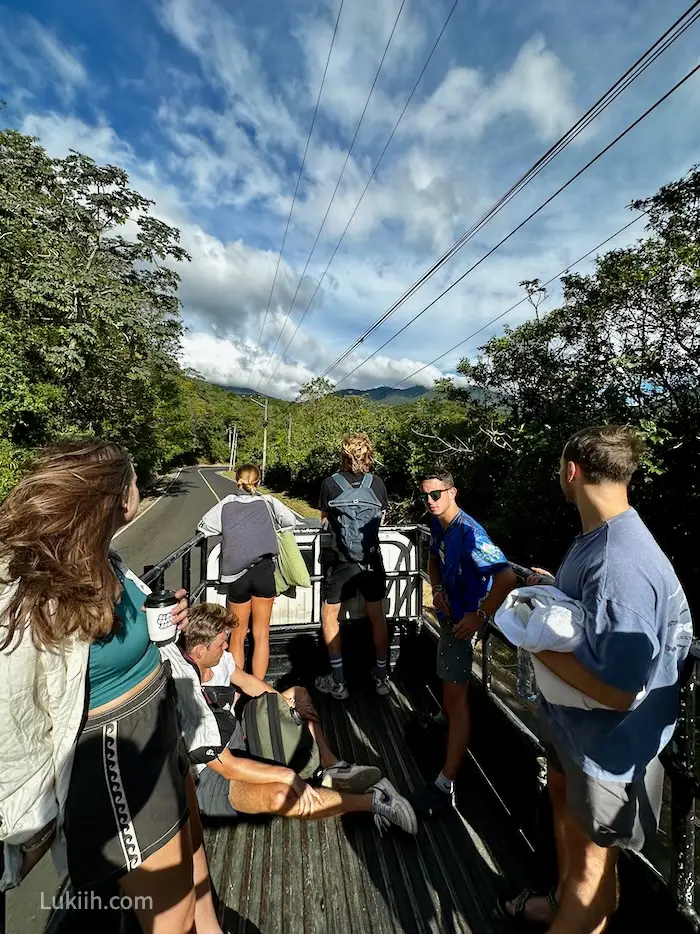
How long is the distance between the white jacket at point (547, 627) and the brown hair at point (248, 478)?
2002mm

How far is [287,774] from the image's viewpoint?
195 cm

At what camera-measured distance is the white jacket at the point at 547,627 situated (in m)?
1.10

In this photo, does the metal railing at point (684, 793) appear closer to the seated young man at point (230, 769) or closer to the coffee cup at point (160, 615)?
the seated young man at point (230, 769)

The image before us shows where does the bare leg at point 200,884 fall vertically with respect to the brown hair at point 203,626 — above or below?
below

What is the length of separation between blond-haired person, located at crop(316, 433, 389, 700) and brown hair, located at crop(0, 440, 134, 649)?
1.76 m

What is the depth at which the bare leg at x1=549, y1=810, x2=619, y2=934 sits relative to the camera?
128 cm

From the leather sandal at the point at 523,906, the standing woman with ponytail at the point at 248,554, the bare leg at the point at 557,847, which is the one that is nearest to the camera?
the bare leg at the point at 557,847

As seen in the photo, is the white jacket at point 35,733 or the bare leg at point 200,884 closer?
the white jacket at point 35,733

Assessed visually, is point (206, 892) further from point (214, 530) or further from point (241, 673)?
point (214, 530)

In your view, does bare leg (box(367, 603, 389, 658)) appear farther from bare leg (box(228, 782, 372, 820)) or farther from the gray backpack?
bare leg (box(228, 782, 372, 820))

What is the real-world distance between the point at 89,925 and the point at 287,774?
797mm

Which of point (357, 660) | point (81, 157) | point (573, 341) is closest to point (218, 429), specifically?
point (81, 157)

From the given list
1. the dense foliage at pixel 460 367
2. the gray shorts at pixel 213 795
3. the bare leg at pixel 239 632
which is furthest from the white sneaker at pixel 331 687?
the dense foliage at pixel 460 367

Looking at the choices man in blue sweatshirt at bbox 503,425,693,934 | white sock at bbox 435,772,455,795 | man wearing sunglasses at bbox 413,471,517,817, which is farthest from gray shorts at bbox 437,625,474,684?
man in blue sweatshirt at bbox 503,425,693,934
